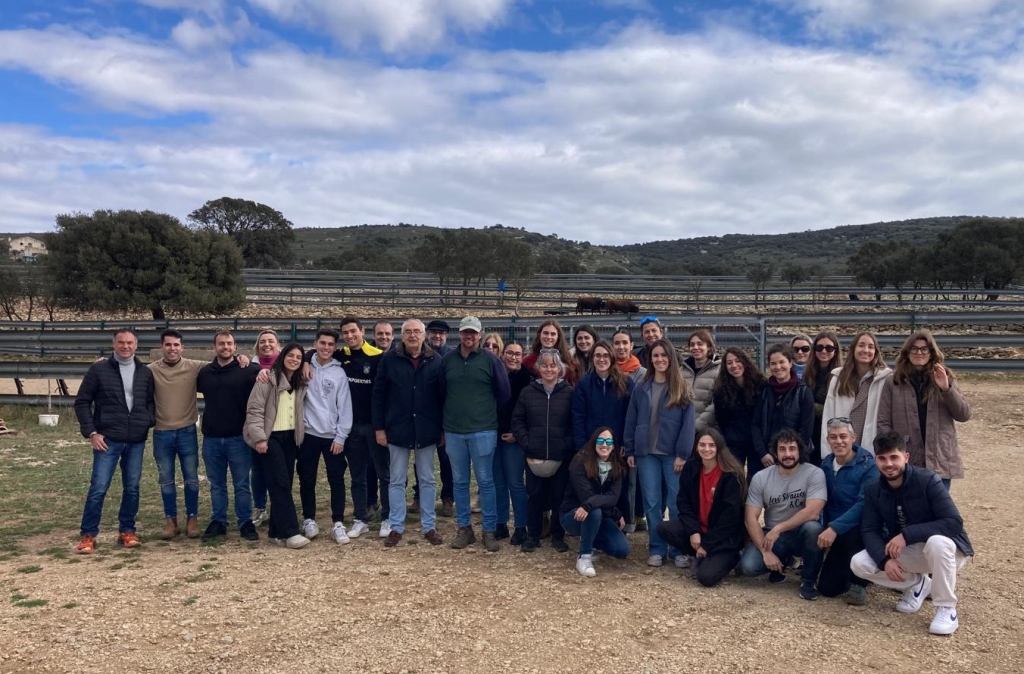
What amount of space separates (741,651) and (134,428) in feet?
15.6

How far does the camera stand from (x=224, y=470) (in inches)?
244

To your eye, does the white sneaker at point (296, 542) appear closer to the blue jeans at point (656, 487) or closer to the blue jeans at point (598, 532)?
the blue jeans at point (598, 532)

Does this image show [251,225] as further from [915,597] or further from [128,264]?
[915,597]

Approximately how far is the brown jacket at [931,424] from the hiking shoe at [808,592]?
1.15 metres

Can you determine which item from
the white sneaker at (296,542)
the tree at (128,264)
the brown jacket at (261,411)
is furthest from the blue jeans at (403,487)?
the tree at (128,264)

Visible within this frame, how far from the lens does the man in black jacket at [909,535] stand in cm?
445

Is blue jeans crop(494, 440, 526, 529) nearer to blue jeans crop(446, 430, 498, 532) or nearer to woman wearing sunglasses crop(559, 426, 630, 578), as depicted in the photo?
blue jeans crop(446, 430, 498, 532)

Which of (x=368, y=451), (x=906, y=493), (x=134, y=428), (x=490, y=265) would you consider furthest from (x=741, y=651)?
(x=490, y=265)

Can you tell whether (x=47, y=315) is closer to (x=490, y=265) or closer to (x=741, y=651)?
(x=490, y=265)

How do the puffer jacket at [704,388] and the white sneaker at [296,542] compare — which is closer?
the puffer jacket at [704,388]

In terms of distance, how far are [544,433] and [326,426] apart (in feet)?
6.04

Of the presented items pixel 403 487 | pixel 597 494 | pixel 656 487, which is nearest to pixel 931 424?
pixel 656 487

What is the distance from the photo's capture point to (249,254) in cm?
4159

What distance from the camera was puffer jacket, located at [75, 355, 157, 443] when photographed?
5.85 meters
